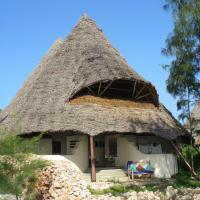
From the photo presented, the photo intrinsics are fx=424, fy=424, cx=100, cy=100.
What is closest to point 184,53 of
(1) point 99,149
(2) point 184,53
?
(2) point 184,53

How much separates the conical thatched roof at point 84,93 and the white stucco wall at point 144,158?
4.48 feet

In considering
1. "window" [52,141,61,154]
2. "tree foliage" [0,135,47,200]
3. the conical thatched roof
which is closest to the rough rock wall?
"tree foliage" [0,135,47,200]

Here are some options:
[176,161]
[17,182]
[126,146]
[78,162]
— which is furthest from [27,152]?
[176,161]

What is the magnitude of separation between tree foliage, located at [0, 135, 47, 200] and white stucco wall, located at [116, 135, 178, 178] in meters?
11.7

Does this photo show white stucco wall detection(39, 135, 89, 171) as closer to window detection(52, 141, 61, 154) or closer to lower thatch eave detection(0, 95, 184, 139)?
window detection(52, 141, 61, 154)

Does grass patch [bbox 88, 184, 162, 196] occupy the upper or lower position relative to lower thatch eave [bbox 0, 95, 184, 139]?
lower

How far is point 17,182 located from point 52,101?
12.3 metres

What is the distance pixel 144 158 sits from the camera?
2269 cm

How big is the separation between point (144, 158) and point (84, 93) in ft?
15.6

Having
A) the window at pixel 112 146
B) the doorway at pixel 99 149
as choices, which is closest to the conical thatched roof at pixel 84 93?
the window at pixel 112 146

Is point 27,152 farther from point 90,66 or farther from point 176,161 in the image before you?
point 176,161

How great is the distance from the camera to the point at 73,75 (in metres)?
23.8

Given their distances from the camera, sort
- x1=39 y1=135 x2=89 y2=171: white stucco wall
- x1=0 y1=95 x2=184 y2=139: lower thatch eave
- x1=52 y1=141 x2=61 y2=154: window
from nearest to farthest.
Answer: x1=0 y1=95 x2=184 y2=139: lower thatch eave → x1=39 y1=135 x2=89 y2=171: white stucco wall → x1=52 y1=141 x2=61 y2=154: window

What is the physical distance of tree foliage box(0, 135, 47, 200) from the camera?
1062 centimetres
